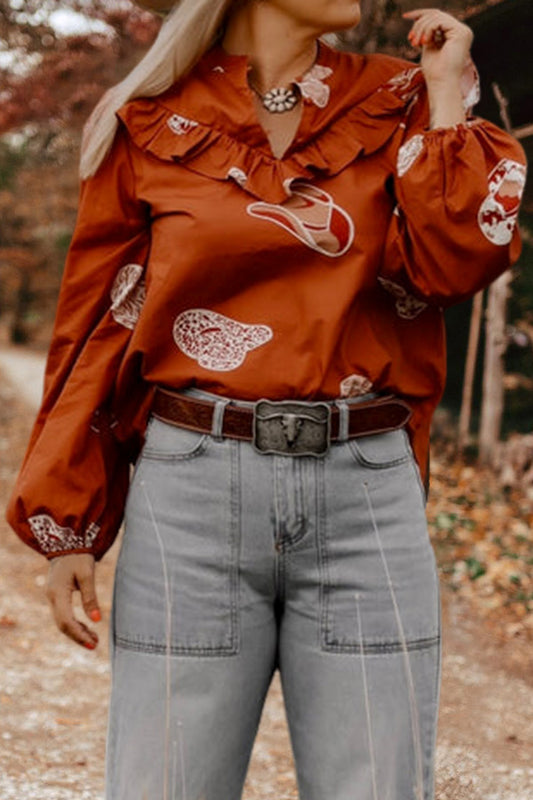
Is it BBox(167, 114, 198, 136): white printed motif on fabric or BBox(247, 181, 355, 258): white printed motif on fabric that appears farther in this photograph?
BBox(167, 114, 198, 136): white printed motif on fabric

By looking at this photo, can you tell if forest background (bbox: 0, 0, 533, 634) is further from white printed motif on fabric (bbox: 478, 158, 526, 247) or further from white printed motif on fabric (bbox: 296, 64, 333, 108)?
white printed motif on fabric (bbox: 478, 158, 526, 247)

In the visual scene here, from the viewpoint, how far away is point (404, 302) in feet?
5.93

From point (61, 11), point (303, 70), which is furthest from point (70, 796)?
point (61, 11)

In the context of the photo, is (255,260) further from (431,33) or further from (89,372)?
(431,33)

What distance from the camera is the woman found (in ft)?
5.50

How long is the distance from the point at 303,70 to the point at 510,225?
0.46 m

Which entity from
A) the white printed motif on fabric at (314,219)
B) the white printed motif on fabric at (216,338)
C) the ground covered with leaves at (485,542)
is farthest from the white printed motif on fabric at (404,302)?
the ground covered with leaves at (485,542)

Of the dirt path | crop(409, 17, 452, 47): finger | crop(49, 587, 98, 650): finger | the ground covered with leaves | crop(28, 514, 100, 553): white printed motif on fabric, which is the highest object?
crop(409, 17, 452, 47): finger

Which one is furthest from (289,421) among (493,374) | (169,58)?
(493,374)

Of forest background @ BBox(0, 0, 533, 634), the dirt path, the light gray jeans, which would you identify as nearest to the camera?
the light gray jeans

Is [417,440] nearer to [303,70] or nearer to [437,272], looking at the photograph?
[437,272]

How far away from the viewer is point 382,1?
591 cm

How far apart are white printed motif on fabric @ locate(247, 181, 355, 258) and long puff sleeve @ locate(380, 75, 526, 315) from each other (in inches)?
3.4

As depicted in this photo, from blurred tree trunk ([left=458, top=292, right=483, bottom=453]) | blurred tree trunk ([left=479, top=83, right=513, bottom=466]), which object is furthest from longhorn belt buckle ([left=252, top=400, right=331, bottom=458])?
blurred tree trunk ([left=458, top=292, right=483, bottom=453])
